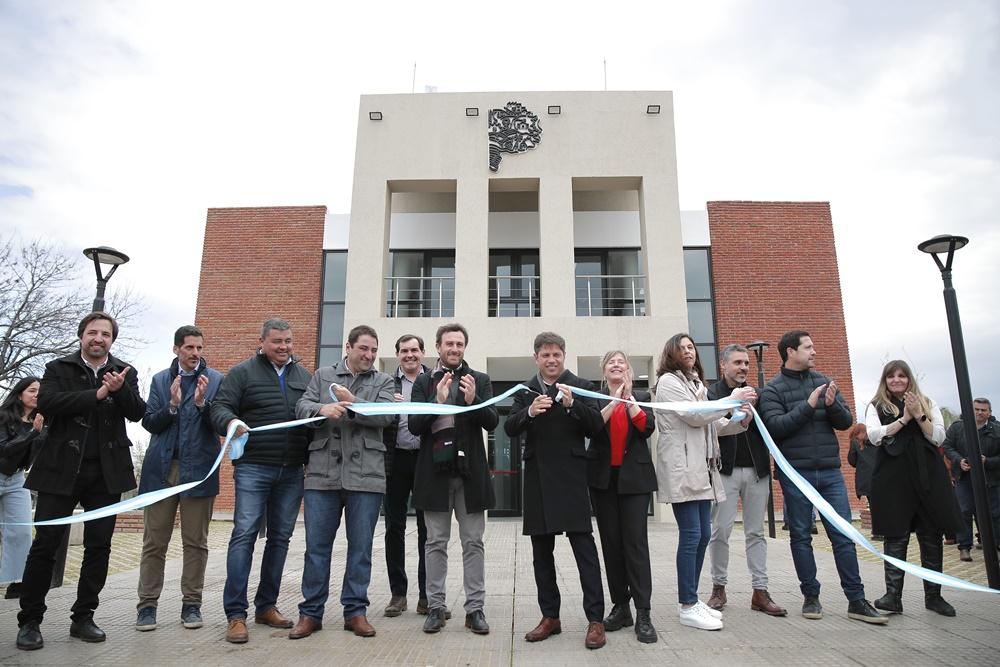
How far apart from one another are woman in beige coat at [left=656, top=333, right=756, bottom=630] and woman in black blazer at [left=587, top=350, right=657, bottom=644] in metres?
0.17

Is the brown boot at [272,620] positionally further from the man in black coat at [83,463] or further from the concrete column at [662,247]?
the concrete column at [662,247]

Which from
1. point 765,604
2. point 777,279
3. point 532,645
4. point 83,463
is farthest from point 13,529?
point 777,279

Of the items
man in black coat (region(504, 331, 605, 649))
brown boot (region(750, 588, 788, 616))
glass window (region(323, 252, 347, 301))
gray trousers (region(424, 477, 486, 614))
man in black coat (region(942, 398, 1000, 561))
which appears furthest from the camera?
glass window (region(323, 252, 347, 301))

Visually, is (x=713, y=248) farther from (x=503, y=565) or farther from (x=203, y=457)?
(x=203, y=457)

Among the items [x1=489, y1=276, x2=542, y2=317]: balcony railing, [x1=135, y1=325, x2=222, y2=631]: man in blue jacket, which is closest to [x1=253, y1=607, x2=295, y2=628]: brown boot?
[x1=135, y1=325, x2=222, y2=631]: man in blue jacket

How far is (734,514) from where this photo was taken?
4.76 metres

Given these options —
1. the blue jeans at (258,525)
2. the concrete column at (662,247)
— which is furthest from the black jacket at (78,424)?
the concrete column at (662,247)

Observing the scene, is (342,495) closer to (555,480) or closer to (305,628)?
(305,628)

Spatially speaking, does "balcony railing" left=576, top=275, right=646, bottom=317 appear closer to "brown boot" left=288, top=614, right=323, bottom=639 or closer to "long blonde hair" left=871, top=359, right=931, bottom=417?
"long blonde hair" left=871, top=359, right=931, bottom=417

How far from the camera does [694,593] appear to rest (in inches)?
166

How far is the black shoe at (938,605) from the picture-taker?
173 inches

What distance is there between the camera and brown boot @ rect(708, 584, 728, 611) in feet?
15.2

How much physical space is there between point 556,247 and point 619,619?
9082 mm

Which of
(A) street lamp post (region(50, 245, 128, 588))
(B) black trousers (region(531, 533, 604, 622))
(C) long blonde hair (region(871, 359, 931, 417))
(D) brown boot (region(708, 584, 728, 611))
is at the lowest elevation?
(D) brown boot (region(708, 584, 728, 611))
